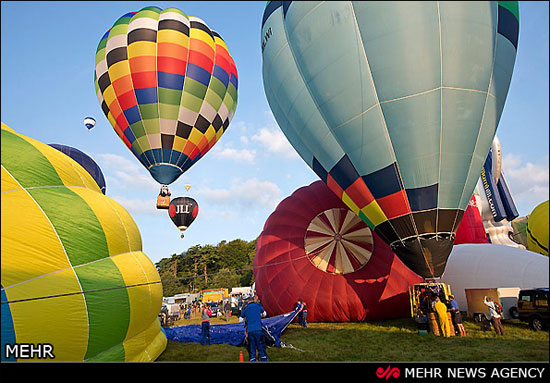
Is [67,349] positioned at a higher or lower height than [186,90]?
lower

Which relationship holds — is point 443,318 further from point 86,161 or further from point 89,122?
point 89,122

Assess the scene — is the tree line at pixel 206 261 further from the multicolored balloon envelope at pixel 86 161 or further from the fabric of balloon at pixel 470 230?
the fabric of balloon at pixel 470 230

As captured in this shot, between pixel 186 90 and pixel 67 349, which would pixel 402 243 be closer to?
pixel 67 349

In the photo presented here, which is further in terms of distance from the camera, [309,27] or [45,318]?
[309,27]

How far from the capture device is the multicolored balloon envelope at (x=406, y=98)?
13.0 ft

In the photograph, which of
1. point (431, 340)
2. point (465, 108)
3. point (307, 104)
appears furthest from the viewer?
point (307, 104)

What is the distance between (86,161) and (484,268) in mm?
12779

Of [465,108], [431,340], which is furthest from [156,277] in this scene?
[465,108]

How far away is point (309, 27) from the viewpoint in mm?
Result: 4559

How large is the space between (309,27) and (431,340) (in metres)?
4.53

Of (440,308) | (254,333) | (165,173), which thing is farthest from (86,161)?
(440,308)

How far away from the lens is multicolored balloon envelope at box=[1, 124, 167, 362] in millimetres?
→ 2383

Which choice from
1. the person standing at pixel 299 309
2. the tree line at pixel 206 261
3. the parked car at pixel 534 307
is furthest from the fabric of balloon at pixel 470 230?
the tree line at pixel 206 261
